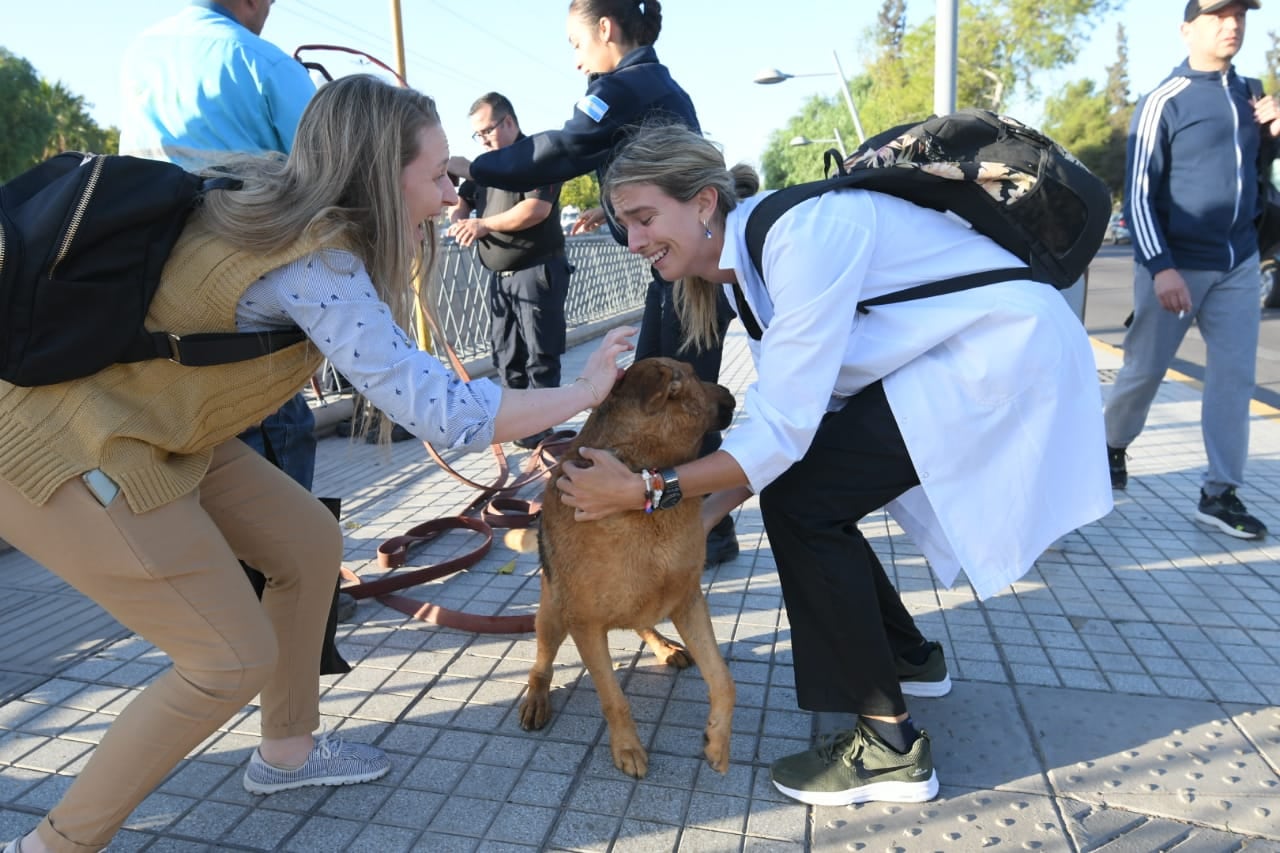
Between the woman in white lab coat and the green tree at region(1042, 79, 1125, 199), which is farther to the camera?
the green tree at region(1042, 79, 1125, 199)

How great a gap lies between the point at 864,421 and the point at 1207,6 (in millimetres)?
3618

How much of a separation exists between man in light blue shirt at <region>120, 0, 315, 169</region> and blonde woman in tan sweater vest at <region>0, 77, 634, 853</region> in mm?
963

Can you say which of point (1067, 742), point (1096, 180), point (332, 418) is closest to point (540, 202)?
point (332, 418)

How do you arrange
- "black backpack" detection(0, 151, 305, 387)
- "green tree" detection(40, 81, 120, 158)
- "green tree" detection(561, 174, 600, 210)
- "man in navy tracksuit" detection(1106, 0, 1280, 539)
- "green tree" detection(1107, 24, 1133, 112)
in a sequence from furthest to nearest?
"green tree" detection(1107, 24, 1133, 112), "green tree" detection(561, 174, 600, 210), "green tree" detection(40, 81, 120, 158), "man in navy tracksuit" detection(1106, 0, 1280, 539), "black backpack" detection(0, 151, 305, 387)

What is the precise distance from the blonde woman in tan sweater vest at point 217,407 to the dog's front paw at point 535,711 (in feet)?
3.53

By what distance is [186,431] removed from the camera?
189 centimetres

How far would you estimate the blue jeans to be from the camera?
3.04m

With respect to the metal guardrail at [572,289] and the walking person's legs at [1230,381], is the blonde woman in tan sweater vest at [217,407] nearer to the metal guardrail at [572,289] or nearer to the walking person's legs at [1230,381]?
the metal guardrail at [572,289]

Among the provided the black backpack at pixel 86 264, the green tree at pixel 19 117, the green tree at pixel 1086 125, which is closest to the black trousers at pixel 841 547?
the black backpack at pixel 86 264

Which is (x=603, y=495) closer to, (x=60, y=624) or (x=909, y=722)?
(x=909, y=722)

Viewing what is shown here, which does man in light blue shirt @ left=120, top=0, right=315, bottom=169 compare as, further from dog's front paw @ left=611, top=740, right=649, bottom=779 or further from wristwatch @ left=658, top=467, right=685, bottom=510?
dog's front paw @ left=611, top=740, right=649, bottom=779

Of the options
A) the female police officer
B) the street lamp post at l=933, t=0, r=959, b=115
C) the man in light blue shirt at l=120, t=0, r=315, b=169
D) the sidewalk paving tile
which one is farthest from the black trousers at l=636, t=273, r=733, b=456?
the street lamp post at l=933, t=0, r=959, b=115

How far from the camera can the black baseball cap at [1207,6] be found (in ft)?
13.8

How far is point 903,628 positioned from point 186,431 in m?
2.37
